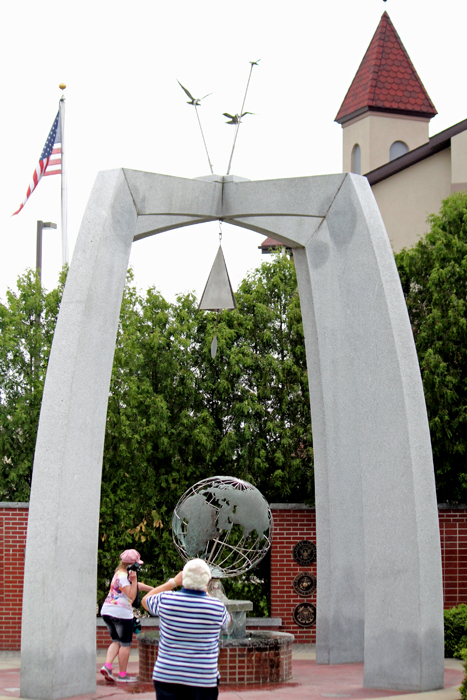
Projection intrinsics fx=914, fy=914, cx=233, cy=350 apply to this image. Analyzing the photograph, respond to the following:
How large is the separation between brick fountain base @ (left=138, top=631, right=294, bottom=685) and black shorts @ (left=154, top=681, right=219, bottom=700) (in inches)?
182

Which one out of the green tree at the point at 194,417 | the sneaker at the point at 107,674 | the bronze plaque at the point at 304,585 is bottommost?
the sneaker at the point at 107,674

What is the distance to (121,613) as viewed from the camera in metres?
10.5

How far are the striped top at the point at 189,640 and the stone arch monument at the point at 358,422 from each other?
3.80 m

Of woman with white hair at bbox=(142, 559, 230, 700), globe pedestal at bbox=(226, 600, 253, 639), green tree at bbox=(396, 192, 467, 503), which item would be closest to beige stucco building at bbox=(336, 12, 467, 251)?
green tree at bbox=(396, 192, 467, 503)

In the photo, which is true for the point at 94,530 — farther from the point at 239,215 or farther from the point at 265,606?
the point at 265,606

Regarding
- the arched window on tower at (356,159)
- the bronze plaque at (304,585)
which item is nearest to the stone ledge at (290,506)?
the bronze plaque at (304,585)

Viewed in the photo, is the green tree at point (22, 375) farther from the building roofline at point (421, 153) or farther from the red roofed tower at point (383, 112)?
the red roofed tower at point (383, 112)

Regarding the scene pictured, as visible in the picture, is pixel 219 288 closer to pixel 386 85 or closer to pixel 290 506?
pixel 290 506

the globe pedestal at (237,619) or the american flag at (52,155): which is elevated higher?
the american flag at (52,155)

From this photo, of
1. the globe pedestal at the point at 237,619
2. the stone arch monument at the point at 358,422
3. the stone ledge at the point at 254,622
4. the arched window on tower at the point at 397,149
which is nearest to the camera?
the stone arch monument at the point at 358,422

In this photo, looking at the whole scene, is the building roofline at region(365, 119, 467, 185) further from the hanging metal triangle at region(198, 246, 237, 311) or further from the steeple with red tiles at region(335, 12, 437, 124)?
the hanging metal triangle at region(198, 246, 237, 311)

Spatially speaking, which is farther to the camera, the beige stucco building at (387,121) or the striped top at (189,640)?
the beige stucco building at (387,121)

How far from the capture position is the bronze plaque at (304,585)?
50.6 ft

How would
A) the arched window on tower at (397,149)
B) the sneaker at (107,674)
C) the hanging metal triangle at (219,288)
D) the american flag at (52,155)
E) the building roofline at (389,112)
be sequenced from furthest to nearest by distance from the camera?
the building roofline at (389,112) < the arched window on tower at (397,149) < the american flag at (52,155) < the hanging metal triangle at (219,288) < the sneaker at (107,674)
